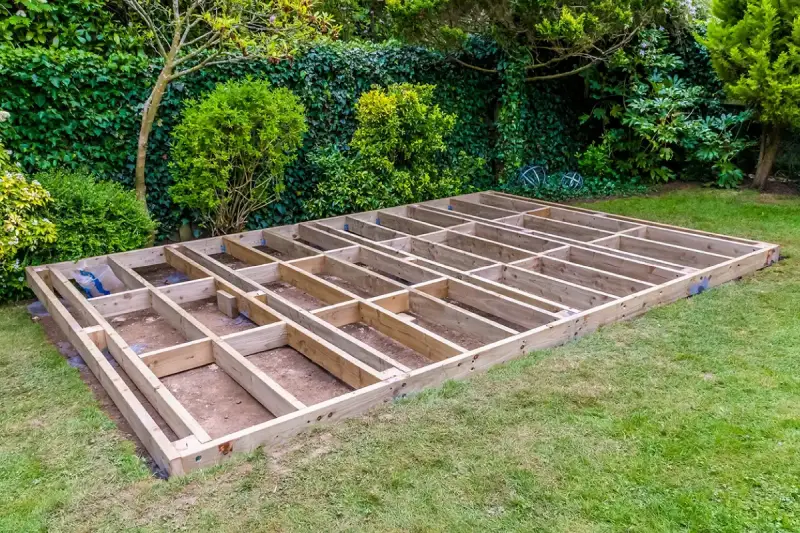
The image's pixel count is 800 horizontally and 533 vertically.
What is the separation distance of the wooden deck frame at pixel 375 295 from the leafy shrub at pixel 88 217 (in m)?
0.13

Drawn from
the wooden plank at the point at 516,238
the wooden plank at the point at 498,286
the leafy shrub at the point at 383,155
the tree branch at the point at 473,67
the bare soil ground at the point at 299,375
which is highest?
the tree branch at the point at 473,67

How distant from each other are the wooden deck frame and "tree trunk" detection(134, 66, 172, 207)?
83cm

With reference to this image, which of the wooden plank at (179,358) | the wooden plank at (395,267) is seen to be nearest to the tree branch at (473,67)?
the wooden plank at (395,267)

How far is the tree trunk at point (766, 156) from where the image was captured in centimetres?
852

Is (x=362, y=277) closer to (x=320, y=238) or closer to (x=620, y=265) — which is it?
(x=320, y=238)

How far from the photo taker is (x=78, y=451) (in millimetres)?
2736

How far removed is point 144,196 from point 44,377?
283cm

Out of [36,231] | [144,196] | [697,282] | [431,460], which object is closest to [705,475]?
[431,460]

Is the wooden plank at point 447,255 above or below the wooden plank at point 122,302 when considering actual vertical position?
above

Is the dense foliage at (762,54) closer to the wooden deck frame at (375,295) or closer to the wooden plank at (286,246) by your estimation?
the wooden deck frame at (375,295)

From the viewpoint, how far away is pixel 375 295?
4.77 m

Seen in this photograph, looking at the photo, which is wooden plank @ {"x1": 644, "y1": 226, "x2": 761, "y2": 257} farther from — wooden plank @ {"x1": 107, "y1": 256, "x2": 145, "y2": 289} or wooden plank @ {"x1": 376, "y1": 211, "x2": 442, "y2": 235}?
wooden plank @ {"x1": 107, "y1": 256, "x2": 145, "y2": 289}

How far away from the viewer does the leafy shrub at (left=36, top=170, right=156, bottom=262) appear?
16.0 ft

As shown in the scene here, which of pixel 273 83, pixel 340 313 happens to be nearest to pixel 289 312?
pixel 340 313
